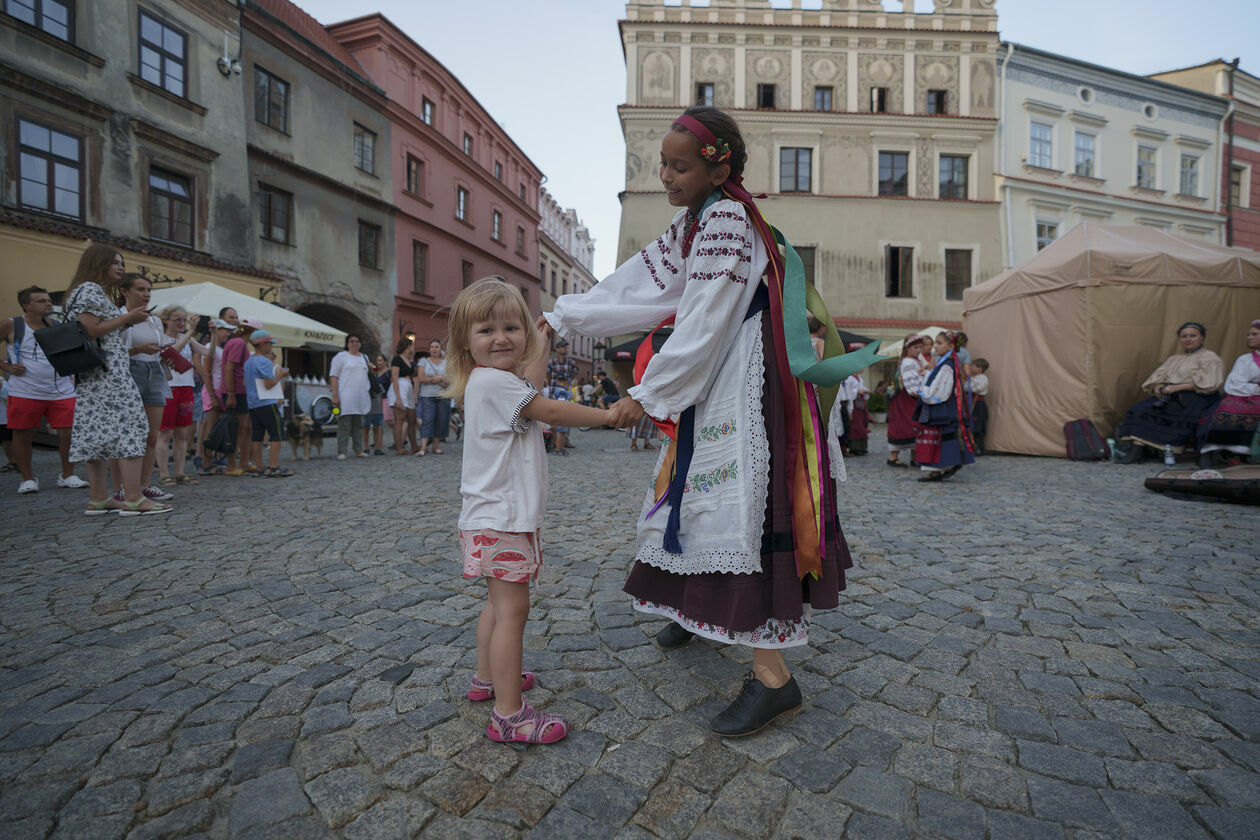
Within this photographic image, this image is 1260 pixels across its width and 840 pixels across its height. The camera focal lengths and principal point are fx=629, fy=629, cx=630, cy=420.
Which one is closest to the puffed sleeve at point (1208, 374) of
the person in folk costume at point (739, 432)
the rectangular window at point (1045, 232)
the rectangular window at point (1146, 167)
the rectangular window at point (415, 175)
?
the person in folk costume at point (739, 432)

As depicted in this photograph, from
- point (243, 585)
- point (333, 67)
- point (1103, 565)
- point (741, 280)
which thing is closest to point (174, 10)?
point (333, 67)

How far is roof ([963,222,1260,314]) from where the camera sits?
9430mm

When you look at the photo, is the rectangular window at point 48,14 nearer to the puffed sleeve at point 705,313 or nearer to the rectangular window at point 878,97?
the puffed sleeve at point 705,313

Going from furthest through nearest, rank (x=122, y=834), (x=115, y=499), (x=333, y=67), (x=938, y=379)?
(x=333, y=67)
(x=938, y=379)
(x=115, y=499)
(x=122, y=834)

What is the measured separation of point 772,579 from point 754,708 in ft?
1.25

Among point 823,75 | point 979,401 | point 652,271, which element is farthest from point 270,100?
point 652,271

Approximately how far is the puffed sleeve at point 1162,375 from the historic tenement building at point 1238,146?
23.1m

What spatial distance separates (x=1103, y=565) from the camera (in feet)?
11.9

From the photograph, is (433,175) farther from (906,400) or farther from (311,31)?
(906,400)

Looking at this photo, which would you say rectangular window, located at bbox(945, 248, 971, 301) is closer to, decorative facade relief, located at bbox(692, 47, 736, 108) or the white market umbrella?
decorative facade relief, located at bbox(692, 47, 736, 108)

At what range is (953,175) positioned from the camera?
2284cm

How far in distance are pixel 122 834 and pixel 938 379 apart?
295 inches

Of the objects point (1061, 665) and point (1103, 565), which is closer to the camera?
point (1061, 665)

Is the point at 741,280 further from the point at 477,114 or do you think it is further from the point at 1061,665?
the point at 477,114
